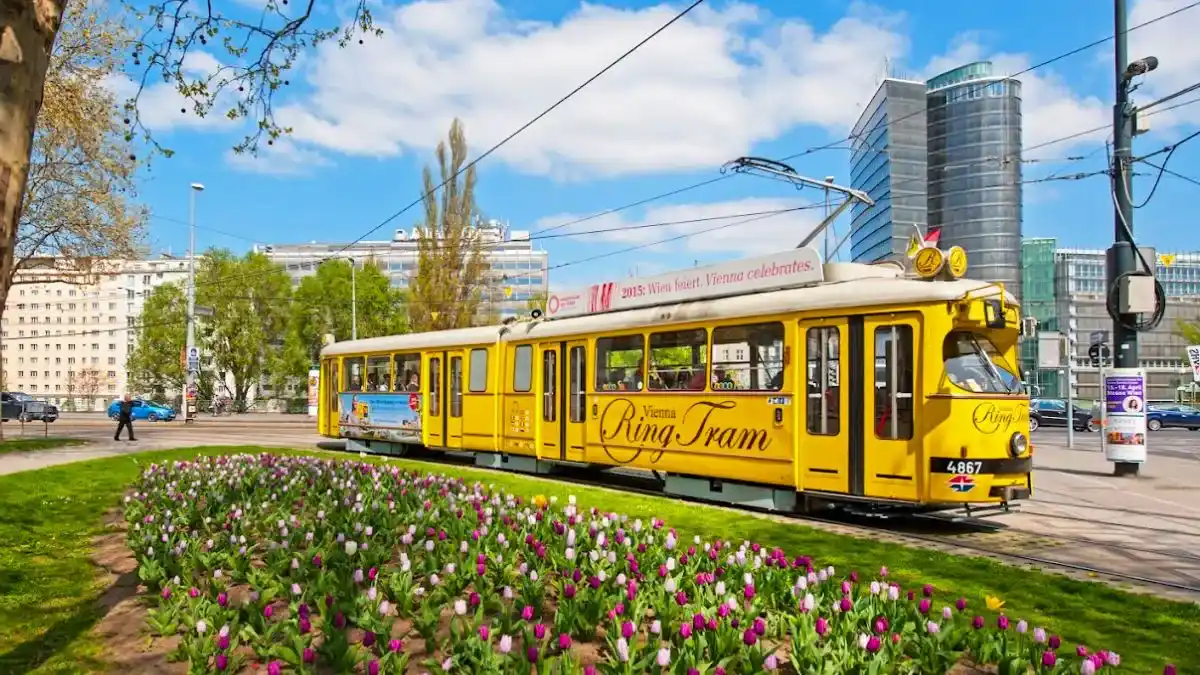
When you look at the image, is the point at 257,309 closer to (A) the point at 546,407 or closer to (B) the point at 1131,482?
(A) the point at 546,407

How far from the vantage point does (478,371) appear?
56.6 feet

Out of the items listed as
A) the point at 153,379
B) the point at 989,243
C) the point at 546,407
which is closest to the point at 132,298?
the point at 153,379

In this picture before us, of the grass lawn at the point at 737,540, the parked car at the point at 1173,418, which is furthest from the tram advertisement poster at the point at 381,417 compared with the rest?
the parked car at the point at 1173,418

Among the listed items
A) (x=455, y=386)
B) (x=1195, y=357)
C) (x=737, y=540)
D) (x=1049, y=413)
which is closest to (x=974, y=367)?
(x=737, y=540)

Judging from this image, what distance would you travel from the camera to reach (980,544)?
351 inches

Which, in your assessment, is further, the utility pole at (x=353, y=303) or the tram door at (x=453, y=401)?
the utility pole at (x=353, y=303)

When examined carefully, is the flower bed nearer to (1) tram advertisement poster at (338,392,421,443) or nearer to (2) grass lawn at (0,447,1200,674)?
(2) grass lawn at (0,447,1200,674)

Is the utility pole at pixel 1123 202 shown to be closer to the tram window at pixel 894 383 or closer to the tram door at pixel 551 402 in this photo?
the tram window at pixel 894 383

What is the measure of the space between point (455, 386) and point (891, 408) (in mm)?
10566

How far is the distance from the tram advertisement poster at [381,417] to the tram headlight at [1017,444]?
12857 millimetres

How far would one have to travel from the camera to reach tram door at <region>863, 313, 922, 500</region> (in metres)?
9.37

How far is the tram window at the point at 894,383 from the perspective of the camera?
944 cm

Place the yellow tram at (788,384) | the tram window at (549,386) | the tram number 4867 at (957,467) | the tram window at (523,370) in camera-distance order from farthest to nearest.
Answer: the tram window at (523,370) < the tram window at (549,386) < the yellow tram at (788,384) < the tram number 4867 at (957,467)

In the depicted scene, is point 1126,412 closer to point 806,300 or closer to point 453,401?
point 806,300
